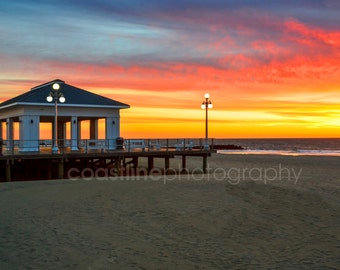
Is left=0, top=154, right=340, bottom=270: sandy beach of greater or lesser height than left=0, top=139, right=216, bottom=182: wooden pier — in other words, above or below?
below

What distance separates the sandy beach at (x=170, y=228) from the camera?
9.34 m

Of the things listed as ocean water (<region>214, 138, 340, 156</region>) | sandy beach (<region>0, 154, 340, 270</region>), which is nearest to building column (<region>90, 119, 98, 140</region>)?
sandy beach (<region>0, 154, 340, 270</region>)

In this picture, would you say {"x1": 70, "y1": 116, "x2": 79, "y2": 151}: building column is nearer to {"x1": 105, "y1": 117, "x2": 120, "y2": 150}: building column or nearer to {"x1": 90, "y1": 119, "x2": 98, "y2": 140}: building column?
{"x1": 105, "y1": 117, "x2": 120, "y2": 150}: building column

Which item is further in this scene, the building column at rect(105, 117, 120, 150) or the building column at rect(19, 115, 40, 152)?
the building column at rect(105, 117, 120, 150)

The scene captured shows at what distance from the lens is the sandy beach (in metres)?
9.34

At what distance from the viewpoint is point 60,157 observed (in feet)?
82.8

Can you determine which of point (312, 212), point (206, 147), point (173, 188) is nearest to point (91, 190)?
point (173, 188)

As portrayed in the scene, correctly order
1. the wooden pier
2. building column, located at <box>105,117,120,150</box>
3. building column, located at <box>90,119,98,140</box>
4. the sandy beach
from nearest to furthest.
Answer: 1. the sandy beach
2. the wooden pier
3. building column, located at <box>105,117,120,150</box>
4. building column, located at <box>90,119,98,140</box>

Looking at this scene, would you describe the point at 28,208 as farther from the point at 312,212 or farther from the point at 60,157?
the point at 60,157

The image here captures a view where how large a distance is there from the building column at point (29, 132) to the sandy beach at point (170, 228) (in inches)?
362

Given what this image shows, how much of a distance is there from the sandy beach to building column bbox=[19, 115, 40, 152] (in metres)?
9.21

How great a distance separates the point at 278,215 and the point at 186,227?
10.7ft

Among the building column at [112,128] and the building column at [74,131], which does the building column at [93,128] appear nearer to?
the building column at [112,128]

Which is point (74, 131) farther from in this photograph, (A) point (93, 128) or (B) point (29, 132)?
(A) point (93, 128)
